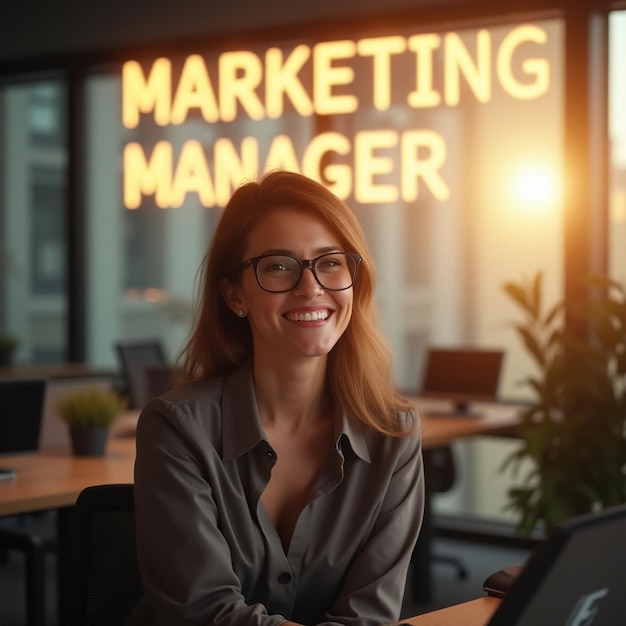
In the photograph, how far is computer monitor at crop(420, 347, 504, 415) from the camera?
17.8 ft

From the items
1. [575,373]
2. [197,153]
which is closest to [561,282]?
[575,373]

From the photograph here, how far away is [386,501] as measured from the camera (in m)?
2.11

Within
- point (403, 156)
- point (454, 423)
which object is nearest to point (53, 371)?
point (403, 156)

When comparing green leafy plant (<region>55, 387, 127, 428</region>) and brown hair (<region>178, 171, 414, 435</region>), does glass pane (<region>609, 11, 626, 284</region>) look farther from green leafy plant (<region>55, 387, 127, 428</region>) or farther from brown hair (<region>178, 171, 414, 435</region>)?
brown hair (<region>178, 171, 414, 435</region>)

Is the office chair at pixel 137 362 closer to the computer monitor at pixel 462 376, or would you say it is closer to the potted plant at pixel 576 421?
the computer monitor at pixel 462 376

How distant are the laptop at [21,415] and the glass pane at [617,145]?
3095mm

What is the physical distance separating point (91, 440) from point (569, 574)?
2.86 meters

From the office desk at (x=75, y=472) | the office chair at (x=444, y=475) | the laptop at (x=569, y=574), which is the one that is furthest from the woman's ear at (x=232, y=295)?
the office chair at (x=444, y=475)

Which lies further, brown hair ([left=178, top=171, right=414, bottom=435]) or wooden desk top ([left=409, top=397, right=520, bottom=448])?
wooden desk top ([left=409, top=397, right=520, bottom=448])

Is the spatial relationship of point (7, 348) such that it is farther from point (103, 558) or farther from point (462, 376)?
point (103, 558)

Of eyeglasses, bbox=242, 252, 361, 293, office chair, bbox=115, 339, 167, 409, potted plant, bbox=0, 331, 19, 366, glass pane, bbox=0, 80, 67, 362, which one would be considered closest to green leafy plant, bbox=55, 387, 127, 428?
eyeglasses, bbox=242, 252, 361, 293

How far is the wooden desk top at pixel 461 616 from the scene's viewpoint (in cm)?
191

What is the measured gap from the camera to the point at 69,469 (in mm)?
3754

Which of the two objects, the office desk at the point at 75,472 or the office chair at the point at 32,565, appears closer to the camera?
the office desk at the point at 75,472
